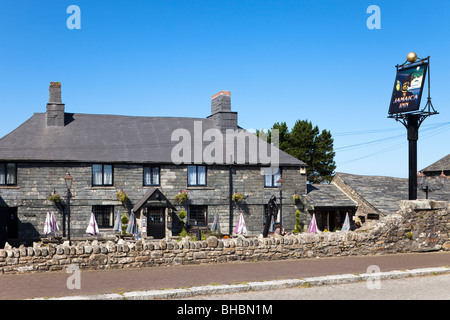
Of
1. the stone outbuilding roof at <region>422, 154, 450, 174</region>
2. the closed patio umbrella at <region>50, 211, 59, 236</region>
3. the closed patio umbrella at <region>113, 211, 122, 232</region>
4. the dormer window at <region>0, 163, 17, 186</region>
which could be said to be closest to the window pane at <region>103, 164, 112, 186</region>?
the closed patio umbrella at <region>113, 211, 122, 232</region>

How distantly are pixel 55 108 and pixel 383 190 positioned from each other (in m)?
23.6

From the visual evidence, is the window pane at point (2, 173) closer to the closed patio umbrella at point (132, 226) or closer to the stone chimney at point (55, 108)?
the stone chimney at point (55, 108)

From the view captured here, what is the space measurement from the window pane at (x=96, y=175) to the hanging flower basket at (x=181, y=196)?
190 inches

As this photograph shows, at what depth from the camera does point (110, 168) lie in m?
31.0

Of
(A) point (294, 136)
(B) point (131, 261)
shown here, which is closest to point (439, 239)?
(B) point (131, 261)

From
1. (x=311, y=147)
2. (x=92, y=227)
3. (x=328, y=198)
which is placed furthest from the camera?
(x=311, y=147)

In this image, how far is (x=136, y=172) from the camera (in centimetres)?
3130

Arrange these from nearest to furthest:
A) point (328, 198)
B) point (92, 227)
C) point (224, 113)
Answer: point (92, 227)
point (328, 198)
point (224, 113)

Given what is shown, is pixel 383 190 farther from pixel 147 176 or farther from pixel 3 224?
pixel 3 224

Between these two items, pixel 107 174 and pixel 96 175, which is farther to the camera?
pixel 107 174

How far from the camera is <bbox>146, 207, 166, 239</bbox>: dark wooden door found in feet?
102

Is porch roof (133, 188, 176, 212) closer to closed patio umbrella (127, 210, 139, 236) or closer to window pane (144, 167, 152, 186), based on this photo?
closed patio umbrella (127, 210, 139, 236)

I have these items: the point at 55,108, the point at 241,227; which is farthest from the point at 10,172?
the point at 241,227

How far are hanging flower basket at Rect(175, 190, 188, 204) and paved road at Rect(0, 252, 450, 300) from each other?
52.0ft
